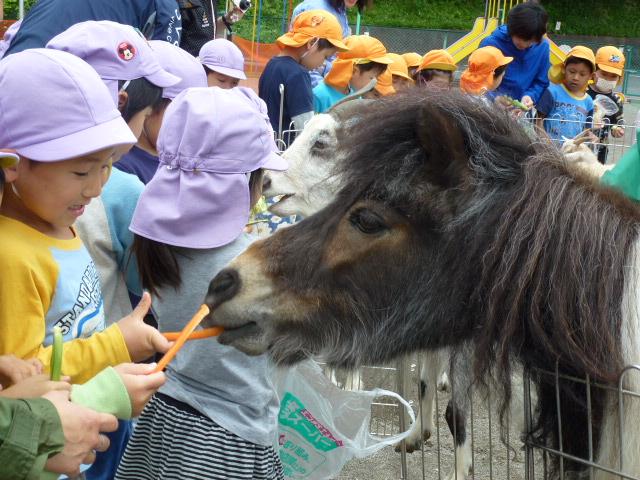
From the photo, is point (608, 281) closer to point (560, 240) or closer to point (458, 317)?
point (560, 240)

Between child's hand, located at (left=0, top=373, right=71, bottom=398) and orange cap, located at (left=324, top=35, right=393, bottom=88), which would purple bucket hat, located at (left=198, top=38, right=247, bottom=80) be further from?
child's hand, located at (left=0, top=373, right=71, bottom=398)

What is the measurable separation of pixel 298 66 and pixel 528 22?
3.17m

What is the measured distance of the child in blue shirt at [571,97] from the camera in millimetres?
8547

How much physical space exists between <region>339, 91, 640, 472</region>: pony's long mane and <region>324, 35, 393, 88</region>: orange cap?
4.53m

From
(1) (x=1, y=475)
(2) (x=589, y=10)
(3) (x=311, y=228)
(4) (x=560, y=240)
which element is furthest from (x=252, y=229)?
(2) (x=589, y=10)

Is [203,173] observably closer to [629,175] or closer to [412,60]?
[629,175]

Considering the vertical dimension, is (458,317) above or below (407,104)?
below

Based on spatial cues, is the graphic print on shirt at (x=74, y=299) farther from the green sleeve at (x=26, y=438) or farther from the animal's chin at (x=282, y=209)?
the animal's chin at (x=282, y=209)

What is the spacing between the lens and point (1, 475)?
Result: 1.59 meters

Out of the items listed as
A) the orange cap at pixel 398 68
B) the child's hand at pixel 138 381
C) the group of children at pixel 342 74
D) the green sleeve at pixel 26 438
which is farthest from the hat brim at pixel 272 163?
the orange cap at pixel 398 68

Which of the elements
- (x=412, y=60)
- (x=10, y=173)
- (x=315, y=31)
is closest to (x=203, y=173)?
(x=10, y=173)

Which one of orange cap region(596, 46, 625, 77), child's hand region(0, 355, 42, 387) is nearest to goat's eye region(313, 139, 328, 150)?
child's hand region(0, 355, 42, 387)

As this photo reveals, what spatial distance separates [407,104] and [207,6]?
4.44 metres

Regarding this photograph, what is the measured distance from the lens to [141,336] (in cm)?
212
